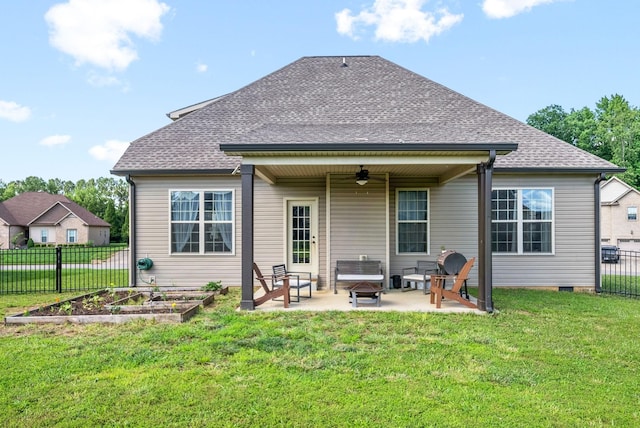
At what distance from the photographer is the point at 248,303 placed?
6539 millimetres

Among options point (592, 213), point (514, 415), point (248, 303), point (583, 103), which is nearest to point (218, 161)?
point (248, 303)

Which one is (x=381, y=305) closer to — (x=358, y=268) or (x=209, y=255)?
(x=358, y=268)

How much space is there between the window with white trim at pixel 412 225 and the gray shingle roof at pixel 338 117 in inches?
76.4

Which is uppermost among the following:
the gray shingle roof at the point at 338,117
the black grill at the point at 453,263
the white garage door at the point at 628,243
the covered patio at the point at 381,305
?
the gray shingle roof at the point at 338,117

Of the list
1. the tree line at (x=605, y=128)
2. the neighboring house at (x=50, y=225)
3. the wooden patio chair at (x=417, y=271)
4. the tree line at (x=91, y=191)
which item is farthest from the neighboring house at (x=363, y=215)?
the tree line at (x=91, y=191)

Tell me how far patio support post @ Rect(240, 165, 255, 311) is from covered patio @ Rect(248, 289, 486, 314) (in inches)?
10.9

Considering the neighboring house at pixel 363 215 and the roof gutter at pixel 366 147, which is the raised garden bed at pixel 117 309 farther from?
the roof gutter at pixel 366 147

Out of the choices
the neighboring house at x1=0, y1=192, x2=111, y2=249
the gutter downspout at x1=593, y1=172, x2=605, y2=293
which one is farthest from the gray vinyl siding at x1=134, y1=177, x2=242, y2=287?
the neighboring house at x1=0, y1=192, x2=111, y2=249

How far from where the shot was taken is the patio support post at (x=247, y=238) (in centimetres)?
651

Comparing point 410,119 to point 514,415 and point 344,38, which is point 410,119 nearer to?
point 514,415

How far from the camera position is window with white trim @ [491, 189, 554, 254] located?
9156mm

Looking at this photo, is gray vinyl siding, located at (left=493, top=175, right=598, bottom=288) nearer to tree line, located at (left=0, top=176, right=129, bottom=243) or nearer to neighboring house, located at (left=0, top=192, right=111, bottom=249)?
neighboring house, located at (left=0, top=192, right=111, bottom=249)

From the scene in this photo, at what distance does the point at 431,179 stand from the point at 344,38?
11.9 meters

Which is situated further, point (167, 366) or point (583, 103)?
point (583, 103)
